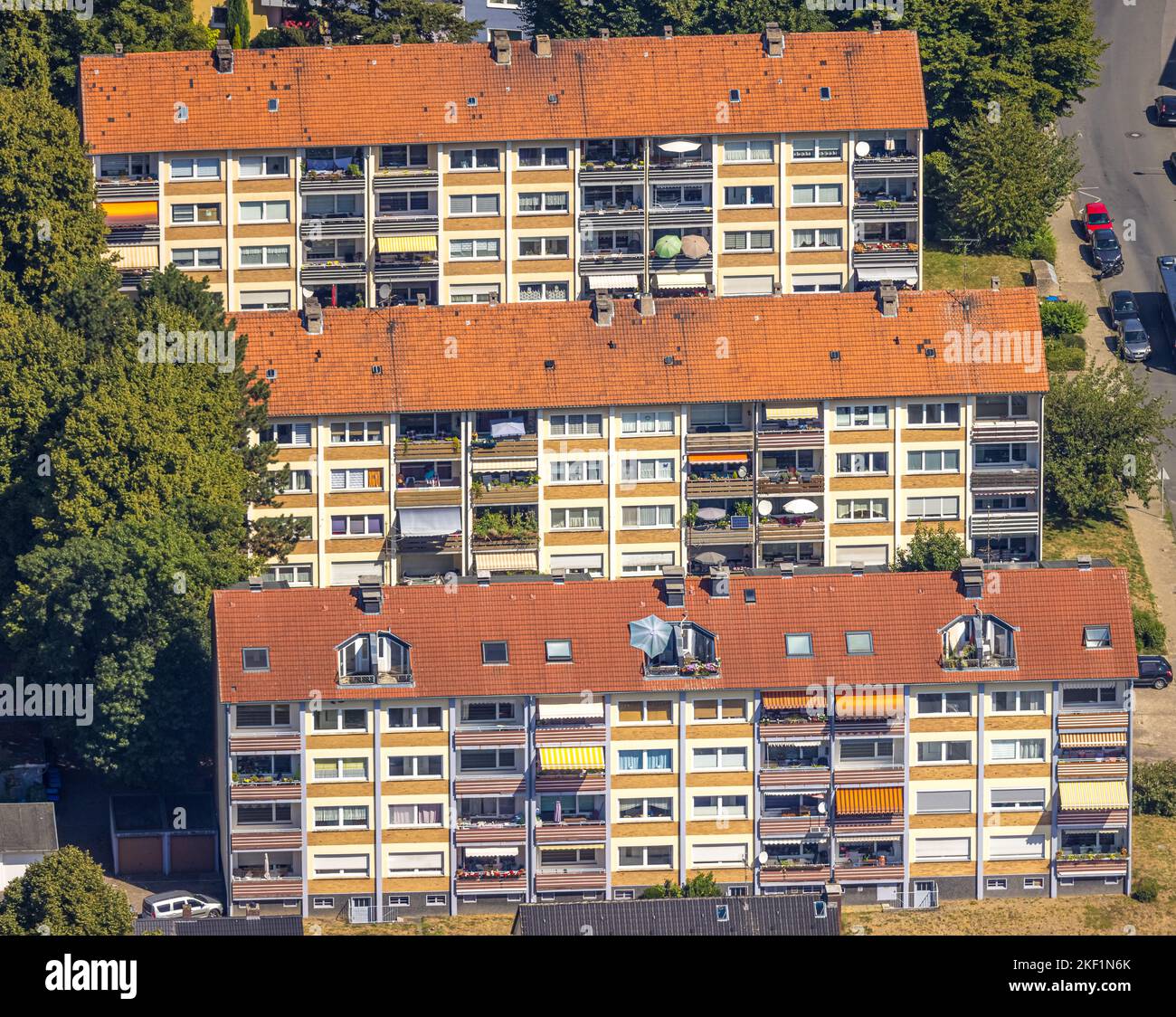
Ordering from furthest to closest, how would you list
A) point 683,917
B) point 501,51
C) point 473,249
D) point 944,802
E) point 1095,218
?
point 1095,218 → point 501,51 → point 473,249 → point 944,802 → point 683,917

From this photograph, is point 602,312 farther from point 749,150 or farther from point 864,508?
point 749,150

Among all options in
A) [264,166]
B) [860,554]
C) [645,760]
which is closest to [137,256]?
[264,166]

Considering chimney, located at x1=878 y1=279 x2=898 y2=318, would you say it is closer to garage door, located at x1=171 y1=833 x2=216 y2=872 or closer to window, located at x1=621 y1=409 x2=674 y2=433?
window, located at x1=621 y1=409 x2=674 y2=433

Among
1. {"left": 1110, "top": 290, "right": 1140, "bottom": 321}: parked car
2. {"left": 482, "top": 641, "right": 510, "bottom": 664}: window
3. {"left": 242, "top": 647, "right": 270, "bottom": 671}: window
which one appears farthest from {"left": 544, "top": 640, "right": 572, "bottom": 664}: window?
{"left": 1110, "top": 290, "right": 1140, "bottom": 321}: parked car

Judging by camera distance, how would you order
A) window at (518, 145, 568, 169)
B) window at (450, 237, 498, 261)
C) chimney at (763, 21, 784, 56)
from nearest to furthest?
1. window at (518, 145, 568, 169)
2. window at (450, 237, 498, 261)
3. chimney at (763, 21, 784, 56)

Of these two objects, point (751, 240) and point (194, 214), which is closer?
point (194, 214)
